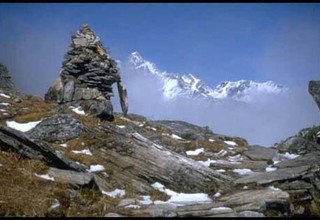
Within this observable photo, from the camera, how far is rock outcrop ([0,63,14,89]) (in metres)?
65.8

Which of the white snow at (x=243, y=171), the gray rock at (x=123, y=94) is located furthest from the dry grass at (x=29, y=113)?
the white snow at (x=243, y=171)

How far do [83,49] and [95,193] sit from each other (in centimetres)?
3127

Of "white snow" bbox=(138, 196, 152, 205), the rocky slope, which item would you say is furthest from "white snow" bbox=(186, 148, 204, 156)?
"white snow" bbox=(138, 196, 152, 205)

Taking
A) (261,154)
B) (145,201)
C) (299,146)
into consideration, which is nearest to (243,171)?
(145,201)

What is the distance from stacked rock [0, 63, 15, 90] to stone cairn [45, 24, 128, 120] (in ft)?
82.0

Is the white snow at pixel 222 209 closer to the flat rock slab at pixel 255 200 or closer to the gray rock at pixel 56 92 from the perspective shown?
the flat rock slab at pixel 255 200

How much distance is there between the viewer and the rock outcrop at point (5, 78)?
65.8 m

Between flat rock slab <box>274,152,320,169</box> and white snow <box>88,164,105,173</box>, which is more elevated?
flat rock slab <box>274,152,320,169</box>

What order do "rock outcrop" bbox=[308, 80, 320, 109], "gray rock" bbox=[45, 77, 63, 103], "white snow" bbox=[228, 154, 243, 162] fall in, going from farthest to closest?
"gray rock" bbox=[45, 77, 63, 103], "rock outcrop" bbox=[308, 80, 320, 109], "white snow" bbox=[228, 154, 243, 162]

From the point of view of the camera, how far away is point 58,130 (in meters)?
24.9

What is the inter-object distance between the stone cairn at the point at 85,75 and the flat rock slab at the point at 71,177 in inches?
873

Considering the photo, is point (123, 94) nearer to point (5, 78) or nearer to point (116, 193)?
point (5, 78)

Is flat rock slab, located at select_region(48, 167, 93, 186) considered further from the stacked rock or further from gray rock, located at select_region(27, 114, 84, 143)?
the stacked rock

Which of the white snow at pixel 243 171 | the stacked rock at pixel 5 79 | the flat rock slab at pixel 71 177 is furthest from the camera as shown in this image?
the stacked rock at pixel 5 79
